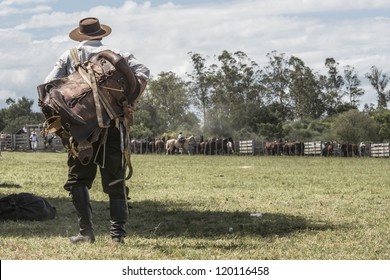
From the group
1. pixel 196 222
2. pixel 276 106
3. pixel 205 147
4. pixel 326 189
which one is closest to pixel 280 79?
pixel 276 106

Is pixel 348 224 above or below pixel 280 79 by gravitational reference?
below

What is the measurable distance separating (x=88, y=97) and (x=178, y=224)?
3.18 m

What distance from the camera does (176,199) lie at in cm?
1446

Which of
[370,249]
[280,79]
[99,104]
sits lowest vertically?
[370,249]

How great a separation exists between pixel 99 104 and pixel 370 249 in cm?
289

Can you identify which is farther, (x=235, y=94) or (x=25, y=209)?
(x=235, y=94)

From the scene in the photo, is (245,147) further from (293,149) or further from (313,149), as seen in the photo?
(313,149)

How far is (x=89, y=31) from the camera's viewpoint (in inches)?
332

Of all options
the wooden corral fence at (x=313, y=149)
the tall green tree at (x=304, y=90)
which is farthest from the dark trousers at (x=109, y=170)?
the tall green tree at (x=304, y=90)

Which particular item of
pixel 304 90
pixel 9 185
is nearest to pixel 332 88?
pixel 304 90

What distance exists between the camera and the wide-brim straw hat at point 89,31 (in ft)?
27.7

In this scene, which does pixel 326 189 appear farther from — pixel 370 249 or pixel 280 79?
pixel 280 79

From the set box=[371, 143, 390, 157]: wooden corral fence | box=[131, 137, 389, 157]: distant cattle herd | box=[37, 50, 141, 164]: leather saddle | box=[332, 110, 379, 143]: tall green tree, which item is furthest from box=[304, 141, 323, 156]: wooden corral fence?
box=[37, 50, 141, 164]: leather saddle

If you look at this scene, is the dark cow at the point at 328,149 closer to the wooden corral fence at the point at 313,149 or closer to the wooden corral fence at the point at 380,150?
the wooden corral fence at the point at 313,149
